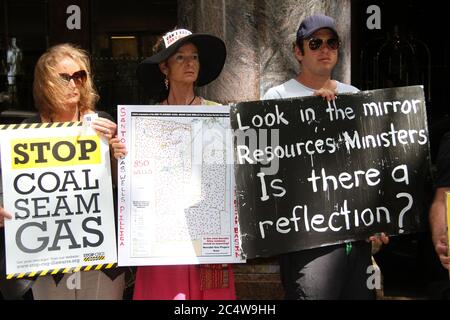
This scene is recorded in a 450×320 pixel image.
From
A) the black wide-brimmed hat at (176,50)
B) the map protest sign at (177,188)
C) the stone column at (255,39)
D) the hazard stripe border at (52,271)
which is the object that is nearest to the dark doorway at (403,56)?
the stone column at (255,39)

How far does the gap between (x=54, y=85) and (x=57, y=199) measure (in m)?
0.57

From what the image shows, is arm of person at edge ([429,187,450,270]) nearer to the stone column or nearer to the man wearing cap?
the man wearing cap

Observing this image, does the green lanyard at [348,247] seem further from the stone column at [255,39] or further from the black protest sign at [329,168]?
the stone column at [255,39]

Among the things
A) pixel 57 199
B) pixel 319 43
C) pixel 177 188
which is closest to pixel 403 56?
pixel 319 43

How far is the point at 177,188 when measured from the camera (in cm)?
398

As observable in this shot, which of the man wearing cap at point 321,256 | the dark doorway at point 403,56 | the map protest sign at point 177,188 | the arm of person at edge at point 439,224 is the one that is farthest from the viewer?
the dark doorway at point 403,56

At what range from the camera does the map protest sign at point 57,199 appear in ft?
12.9

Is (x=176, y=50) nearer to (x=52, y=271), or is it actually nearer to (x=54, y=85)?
(x=54, y=85)

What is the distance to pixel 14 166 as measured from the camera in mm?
3934

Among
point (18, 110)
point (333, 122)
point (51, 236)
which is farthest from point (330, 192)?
point (18, 110)

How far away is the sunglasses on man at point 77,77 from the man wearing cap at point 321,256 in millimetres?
944

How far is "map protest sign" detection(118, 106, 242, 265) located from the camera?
3.96 meters

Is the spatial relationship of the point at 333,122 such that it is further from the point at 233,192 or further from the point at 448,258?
the point at 448,258
